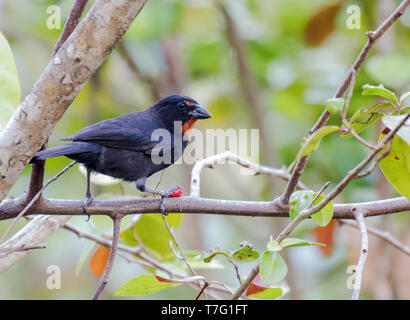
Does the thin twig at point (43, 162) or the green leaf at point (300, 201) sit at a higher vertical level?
the thin twig at point (43, 162)

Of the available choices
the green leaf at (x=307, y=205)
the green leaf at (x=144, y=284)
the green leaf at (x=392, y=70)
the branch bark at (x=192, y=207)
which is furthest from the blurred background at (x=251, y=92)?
the green leaf at (x=144, y=284)

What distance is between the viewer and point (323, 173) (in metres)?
Answer: 4.35

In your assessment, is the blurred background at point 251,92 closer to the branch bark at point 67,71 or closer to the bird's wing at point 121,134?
the bird's wing at point 121,134

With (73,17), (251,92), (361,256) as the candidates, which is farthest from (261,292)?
(251,92)

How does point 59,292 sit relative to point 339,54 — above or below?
below

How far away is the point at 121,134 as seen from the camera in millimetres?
3344

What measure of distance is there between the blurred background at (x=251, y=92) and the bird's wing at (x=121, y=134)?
2.08ft

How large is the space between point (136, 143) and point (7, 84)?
1.29 meters

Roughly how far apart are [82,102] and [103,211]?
3.21 m

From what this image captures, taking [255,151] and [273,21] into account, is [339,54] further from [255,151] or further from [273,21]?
[255,151]

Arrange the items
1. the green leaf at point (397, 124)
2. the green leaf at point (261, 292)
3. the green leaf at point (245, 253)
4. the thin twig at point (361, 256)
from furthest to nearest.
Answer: the green leaf at point (261, 292), the green leaf at point (245, 253), the green leaf at point (397, 124), the thin twig at point (361, 256)

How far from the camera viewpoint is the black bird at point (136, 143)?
3176 mm
